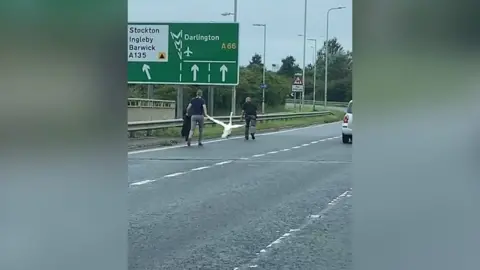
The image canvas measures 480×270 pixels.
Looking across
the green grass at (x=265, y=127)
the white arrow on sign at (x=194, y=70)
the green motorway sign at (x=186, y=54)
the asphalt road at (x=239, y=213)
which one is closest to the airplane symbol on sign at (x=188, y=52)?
the green motorway sign at (x=186, y=54)

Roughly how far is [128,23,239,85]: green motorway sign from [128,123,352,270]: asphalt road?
7359 mm

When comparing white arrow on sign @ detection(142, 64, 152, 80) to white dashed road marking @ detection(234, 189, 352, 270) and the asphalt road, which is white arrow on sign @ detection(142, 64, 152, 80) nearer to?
the asphalt road

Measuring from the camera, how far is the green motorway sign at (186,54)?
20109 millimetres

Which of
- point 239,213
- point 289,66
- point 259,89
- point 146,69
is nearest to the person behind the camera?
point 239,213

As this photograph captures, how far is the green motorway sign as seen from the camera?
20109mm

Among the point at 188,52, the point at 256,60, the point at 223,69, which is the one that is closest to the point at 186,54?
the point at 188,52

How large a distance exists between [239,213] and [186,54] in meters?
14.2

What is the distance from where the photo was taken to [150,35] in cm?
1991

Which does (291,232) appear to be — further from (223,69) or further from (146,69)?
(223,69)

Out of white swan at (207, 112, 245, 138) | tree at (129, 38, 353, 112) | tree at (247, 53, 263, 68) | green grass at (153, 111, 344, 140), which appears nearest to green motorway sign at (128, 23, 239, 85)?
green grass at (153, 111, 344, 140)

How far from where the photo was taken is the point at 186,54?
20719 mm
